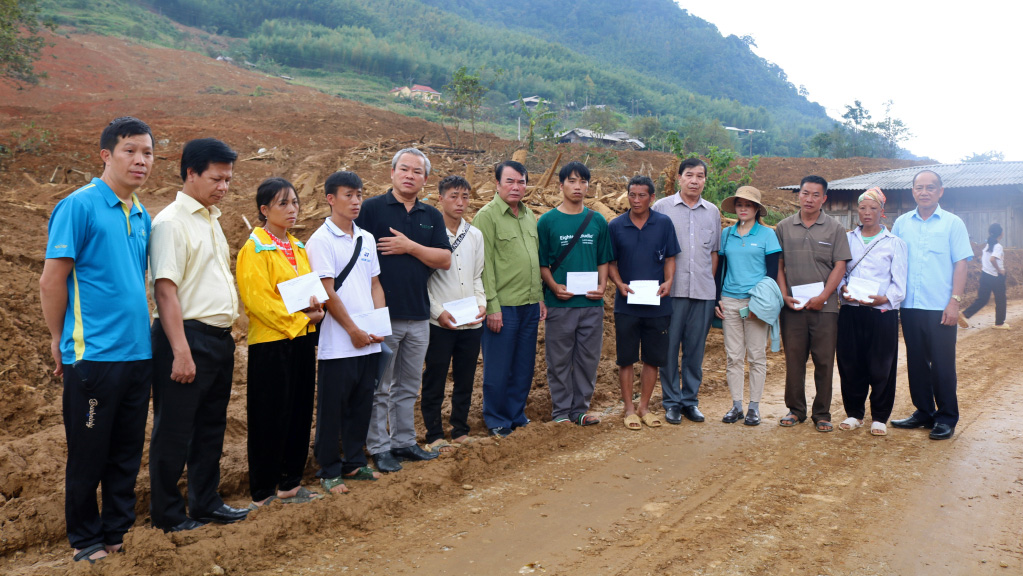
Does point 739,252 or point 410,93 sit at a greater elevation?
point 410,93

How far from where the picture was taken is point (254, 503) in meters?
3.82

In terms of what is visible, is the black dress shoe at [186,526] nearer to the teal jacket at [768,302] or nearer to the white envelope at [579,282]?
the white envelope at [579,282]

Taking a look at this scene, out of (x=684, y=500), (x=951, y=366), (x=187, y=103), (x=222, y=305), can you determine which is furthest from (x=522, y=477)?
(x=187, y=103)

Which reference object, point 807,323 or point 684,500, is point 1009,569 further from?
point 807,323

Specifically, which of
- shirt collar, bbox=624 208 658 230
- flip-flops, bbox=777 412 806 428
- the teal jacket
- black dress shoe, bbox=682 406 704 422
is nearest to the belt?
shirt collar, bbox=624 208 658 230

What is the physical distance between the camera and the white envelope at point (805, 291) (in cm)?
547

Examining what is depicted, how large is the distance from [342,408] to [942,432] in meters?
4.73

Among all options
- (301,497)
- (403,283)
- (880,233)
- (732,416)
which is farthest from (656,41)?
(301,497)

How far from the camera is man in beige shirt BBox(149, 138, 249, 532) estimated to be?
10.7 feet

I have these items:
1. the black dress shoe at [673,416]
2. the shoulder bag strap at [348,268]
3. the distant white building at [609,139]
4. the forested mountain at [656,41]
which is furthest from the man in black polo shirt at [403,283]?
the forested mountain at [656,41]

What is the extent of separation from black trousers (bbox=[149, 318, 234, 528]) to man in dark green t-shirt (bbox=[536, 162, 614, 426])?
2.70 m

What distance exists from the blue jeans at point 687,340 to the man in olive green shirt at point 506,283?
1.26m

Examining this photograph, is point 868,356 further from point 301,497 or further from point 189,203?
point 189,203

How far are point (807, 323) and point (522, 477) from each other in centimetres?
290
